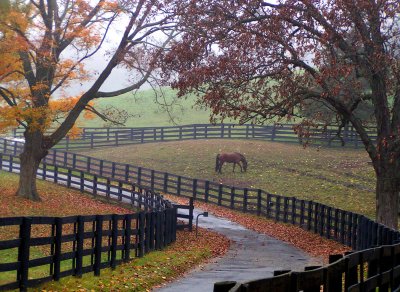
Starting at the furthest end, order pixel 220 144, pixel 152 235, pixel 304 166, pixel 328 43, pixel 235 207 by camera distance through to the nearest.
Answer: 1. pixel 220 144
2. pixel 304 166
3. pixel 235 207
4. pixel 328 43
5. pixel 152 235

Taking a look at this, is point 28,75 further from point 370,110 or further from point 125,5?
point 370,110

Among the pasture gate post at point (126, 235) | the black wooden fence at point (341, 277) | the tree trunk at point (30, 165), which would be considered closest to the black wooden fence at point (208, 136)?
the tree trunk at point (30, 165)

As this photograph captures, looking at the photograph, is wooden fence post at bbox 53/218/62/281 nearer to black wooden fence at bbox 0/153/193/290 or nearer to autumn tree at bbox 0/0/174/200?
black wooden fence at bbox 0/153/193/290

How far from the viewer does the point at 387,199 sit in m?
26.3

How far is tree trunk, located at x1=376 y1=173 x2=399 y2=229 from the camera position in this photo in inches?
1023

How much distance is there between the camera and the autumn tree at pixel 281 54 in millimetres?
23547

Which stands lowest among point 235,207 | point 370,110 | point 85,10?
point 235,207

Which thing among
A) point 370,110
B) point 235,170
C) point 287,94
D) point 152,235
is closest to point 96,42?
point 287,94

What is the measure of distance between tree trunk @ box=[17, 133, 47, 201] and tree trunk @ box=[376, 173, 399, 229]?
14.6m

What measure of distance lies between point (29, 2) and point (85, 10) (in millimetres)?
2251

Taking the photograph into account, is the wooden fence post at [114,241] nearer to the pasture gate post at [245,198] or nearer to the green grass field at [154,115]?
the pasture gate post at [245,198]

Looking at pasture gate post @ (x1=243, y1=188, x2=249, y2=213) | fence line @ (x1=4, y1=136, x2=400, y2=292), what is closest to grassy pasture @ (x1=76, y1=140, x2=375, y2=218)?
fence line @ (x1=4, y1=136, x2=400, y2=292)

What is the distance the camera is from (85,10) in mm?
30453

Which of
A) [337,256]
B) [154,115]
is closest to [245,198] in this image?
[337,256]
